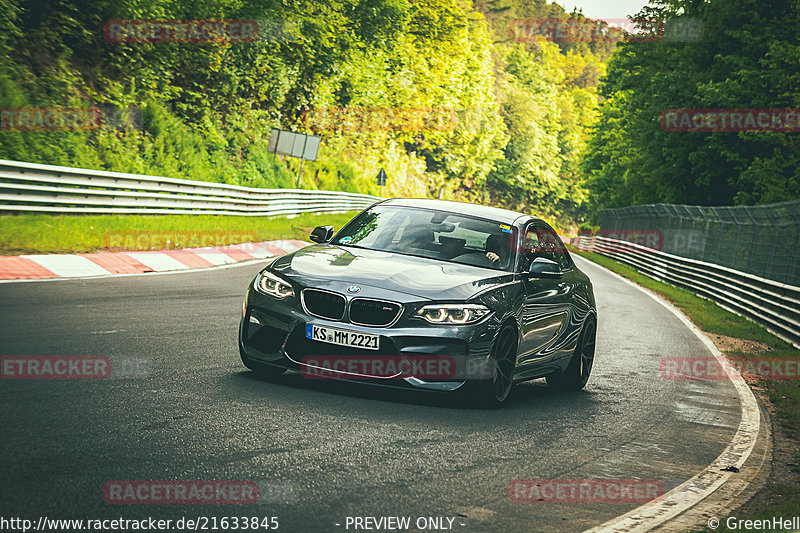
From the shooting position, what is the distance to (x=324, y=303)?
7.02 m

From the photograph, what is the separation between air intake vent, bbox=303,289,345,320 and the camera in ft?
22.8

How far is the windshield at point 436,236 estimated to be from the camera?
26.5 ft

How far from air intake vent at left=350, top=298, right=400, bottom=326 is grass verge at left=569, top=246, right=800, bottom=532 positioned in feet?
8.75

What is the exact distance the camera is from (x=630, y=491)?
5.47 meters

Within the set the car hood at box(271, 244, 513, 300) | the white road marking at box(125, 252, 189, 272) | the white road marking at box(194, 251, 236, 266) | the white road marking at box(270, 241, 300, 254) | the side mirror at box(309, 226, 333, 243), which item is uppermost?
the side mirror at box(309, 226, 333, 243)

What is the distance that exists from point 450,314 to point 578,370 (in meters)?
2.70

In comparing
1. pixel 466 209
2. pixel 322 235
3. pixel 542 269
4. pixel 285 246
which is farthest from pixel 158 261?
pixel 542 269

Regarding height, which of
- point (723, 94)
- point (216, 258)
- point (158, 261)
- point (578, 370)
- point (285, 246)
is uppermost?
point (723, 94)

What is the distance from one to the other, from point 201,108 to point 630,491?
31.6 m

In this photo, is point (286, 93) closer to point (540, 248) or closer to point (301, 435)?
point (540, 248)

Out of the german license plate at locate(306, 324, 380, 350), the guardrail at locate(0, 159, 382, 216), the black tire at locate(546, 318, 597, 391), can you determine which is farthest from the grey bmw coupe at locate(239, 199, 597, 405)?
the guardrail at locate(0, 159, 382, 216)

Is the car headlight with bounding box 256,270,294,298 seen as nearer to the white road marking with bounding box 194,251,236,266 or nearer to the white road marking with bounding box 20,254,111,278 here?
the white road marking with bounding box 20,254,111,278

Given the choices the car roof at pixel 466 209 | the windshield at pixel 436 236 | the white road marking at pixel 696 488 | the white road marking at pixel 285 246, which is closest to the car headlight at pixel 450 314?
the windshield at pixel 436 236

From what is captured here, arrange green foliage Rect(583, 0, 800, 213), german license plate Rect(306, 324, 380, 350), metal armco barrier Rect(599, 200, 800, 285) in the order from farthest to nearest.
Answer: green foliage Rect(583, 0, 800, 213), metal armco barrier Rect(599, 200, 800, 285), german license plate Rect(306, 324, 380, 350)
